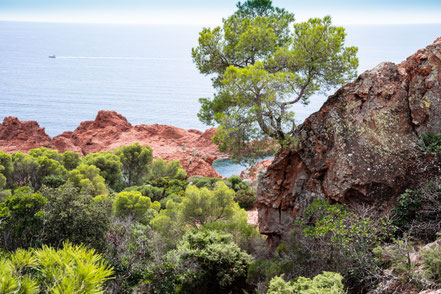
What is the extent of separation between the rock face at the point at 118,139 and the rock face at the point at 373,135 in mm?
27951

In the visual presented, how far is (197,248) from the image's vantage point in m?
13.6

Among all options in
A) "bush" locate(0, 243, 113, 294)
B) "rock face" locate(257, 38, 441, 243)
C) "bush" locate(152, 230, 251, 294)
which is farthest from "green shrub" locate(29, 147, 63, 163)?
"bush" locate(0, 243, 113, 294)

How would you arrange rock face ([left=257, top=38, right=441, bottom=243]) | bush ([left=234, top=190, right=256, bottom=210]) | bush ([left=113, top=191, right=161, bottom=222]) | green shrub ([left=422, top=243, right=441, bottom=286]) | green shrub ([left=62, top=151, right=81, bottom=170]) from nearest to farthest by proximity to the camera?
green shrub ([left=422, top=243, right=441, bottom=286]), rock face ([left=257, top=38, right=441, bottom=243]), bush ([left=113, top=191, right=161, bottom=222]), bush ([left=234, top=190, right=256, bottom=210]), green shrub ([left=62, top=151, right=81, bottom=170])

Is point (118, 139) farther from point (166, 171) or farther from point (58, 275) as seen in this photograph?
point (58, 275)

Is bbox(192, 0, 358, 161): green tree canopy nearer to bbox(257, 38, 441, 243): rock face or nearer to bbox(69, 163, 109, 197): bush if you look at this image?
bbox(257, 38, 441, 243): rock face

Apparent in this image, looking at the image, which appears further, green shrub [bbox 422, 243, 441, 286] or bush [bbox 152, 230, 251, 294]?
bush [bbox 152, 230, 251, 294]

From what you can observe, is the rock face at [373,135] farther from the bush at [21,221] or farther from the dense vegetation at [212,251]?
the bush at [21,221]

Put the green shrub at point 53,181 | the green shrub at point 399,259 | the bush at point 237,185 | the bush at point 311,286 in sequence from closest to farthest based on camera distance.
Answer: the bush at point 311,286 → the green shrub at point 399,259 → the green shrub at point 53,181 → the bush at point 237,185

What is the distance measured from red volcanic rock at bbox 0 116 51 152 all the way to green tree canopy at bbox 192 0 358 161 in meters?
38.6

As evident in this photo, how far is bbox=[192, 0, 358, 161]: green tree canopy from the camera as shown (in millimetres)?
12828

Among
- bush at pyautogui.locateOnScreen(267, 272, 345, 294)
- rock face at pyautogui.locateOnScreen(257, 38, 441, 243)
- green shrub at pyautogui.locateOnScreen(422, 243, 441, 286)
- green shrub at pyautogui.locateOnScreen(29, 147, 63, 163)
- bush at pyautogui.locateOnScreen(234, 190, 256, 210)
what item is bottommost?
bush at pyautogui.locateOnScreen(234, 190, 256, 210)

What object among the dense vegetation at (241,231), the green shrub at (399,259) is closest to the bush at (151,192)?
the dense vegetation at (241,231)

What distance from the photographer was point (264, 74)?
12594mm

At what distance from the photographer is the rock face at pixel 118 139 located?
149 feet
